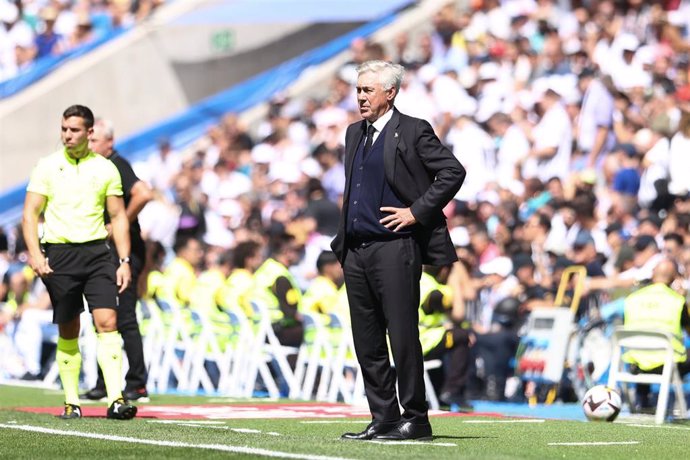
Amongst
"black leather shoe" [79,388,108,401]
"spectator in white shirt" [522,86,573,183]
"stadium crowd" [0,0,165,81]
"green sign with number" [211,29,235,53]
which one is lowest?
"black leather shoe" [79,388,108,401]

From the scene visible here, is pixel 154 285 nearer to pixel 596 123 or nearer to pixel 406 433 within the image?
pixel 596 123

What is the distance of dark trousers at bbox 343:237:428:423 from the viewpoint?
9633mm

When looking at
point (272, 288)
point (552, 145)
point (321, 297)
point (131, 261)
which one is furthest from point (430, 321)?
point (552, 145)

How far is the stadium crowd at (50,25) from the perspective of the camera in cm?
3006

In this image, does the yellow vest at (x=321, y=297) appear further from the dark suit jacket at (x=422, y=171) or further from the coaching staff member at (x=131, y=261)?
the dark suit jacket at (x=422, y=171)

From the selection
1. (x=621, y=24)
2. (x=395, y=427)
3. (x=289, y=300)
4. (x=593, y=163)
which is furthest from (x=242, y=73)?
(x=395, y=427)

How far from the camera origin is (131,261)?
45.4 feet

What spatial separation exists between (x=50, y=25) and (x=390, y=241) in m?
21.9

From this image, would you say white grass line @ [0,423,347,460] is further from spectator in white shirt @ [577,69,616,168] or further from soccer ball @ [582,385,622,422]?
spectator in white shirt @ [577,69,616,168]

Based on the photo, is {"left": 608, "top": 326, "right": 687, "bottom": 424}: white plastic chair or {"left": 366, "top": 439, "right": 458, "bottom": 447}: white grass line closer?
{"left": 366, "top": 439, "right": 458, "bottom": 447}: white grass line

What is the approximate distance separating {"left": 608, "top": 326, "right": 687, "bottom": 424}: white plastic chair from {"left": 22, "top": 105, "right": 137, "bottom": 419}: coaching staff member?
4584 millimetres

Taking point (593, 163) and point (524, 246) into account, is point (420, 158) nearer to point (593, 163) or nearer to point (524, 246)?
point (524, 246)

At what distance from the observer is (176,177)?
24688mm

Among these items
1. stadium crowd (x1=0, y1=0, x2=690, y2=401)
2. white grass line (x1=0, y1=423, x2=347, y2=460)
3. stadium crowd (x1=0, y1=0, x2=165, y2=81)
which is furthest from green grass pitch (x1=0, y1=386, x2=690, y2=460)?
stadium crowd (x1=0, y1=0, x2=165, y2=81)
